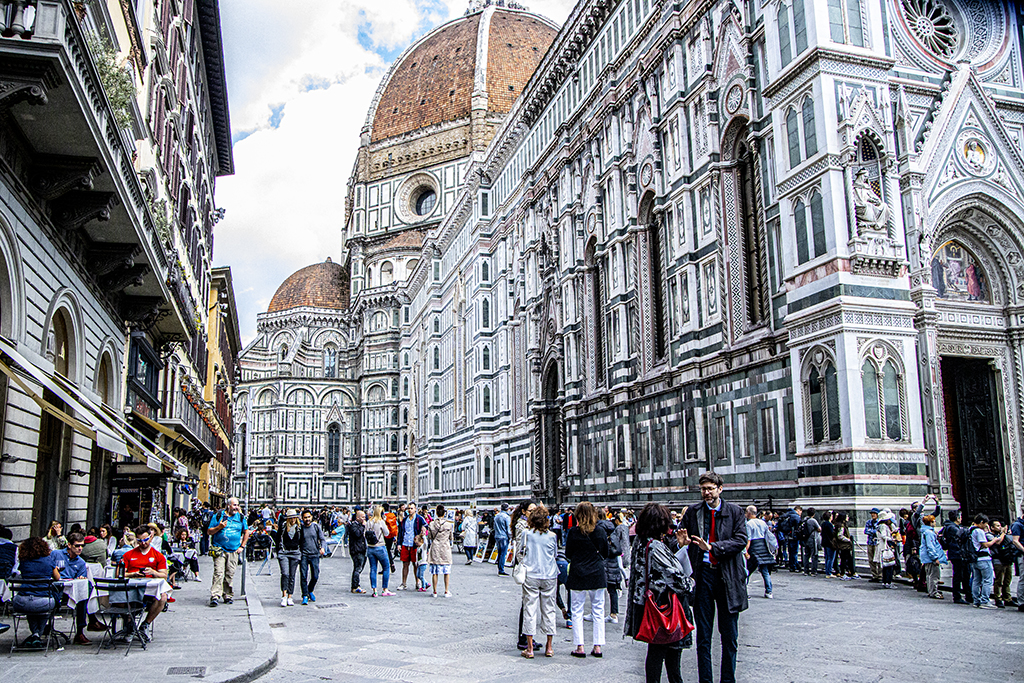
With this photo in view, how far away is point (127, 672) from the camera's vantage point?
357 inches

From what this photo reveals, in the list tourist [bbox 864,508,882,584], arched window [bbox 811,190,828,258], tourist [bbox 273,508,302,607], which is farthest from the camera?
arched window [bbox 811,190,828,258]

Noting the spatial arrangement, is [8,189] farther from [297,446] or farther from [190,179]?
[297,446]

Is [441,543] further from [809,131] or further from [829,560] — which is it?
[809,131]

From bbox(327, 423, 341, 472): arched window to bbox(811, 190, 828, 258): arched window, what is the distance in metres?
73.1

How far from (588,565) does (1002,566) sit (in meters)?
8.92

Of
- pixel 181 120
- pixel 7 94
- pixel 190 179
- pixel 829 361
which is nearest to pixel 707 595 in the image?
pixel 7 94

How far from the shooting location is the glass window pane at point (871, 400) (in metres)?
21.0

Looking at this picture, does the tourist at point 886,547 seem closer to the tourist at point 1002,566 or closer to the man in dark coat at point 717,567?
the tourist at point 1002,566

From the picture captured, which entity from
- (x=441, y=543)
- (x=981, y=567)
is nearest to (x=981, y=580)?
(x=981, y=567)

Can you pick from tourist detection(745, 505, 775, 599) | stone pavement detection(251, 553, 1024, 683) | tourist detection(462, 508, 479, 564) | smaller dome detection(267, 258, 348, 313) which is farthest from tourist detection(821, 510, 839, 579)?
smaller dome detection(267, 258, 348, 313)

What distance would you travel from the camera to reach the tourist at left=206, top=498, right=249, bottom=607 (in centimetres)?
1662

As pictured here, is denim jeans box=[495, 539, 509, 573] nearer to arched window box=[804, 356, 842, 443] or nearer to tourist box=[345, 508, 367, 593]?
tourist box=[345, 508, 367, 593]

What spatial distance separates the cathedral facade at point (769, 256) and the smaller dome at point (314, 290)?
53737 mm

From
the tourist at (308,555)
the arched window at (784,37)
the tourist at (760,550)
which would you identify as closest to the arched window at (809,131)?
the arched window at (784,37)
